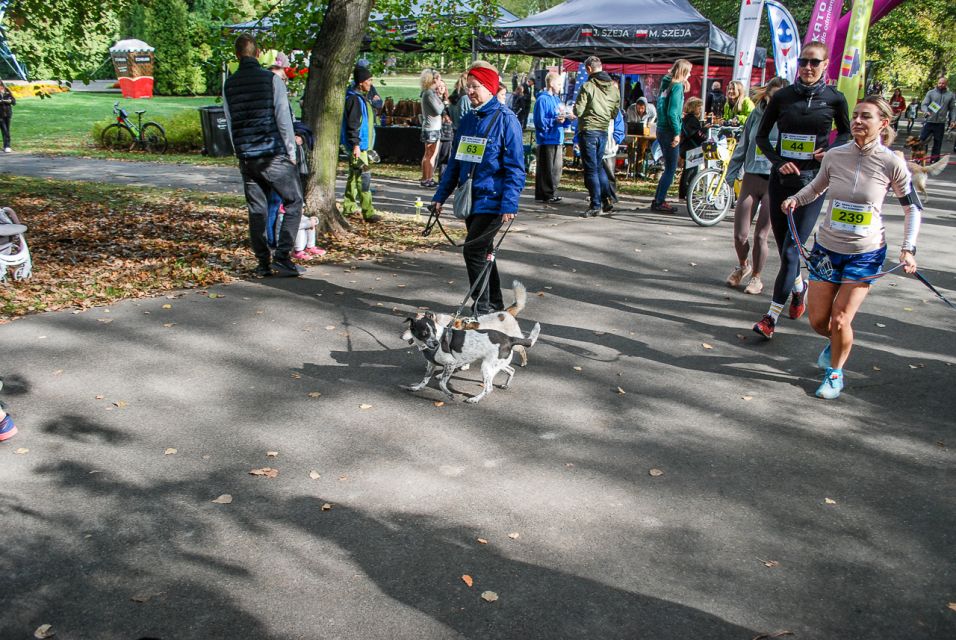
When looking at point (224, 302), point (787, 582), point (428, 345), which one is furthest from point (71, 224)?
point (787, 582)

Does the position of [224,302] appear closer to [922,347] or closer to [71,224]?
[71,224]

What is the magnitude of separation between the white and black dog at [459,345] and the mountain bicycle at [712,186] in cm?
722

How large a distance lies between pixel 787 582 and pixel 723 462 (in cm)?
114

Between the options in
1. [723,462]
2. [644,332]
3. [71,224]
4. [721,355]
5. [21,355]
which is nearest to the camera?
[723,462]

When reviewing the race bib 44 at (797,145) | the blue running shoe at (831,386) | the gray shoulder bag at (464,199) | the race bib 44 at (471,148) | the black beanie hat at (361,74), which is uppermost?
the black beanie hat at (361,74)

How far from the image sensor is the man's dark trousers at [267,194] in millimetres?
7469

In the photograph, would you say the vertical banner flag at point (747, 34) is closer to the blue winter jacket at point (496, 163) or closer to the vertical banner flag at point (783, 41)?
the vertical banner flag at point (783, 41)

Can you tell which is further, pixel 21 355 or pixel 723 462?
pixel 21 355

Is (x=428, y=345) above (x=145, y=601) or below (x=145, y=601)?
above

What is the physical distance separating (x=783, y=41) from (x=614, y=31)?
3.48 meters

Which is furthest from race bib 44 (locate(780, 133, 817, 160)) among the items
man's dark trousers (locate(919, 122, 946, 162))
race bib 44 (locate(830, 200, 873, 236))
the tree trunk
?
man's dark trousers (locate(919, 122, 946, 162))

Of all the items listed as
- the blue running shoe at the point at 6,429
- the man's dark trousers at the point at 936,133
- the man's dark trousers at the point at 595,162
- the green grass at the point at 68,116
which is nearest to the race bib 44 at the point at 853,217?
the blue running shoe at the point at 6,429

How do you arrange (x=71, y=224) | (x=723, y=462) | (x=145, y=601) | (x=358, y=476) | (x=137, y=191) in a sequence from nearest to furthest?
1. (x=145, y=601)
2. (x=358, y=476)
3. (x=723, y=462)
4. (x=71, y=224)
5. (x=137, y=191)

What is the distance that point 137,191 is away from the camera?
42.8 feet
